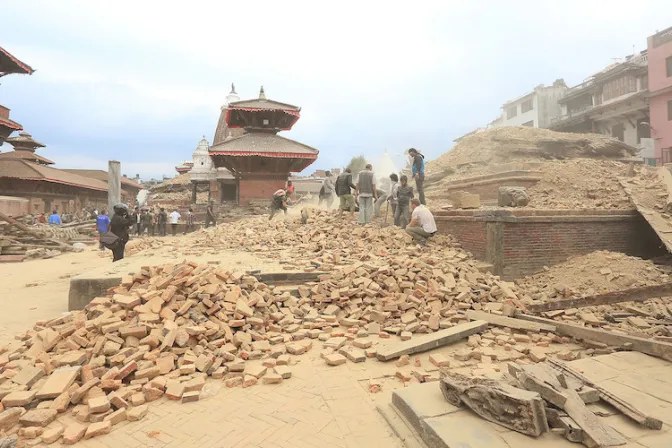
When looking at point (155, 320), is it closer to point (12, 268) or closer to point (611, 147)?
point (12, 268)

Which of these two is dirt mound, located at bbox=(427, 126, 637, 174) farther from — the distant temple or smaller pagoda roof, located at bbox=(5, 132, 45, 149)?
smaller pagoda roof, located at bbox=(5, 132, 45, 149)

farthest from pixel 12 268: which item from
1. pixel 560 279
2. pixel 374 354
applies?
pixel 560 279

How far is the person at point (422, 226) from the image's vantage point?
7941 mm

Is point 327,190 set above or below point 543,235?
above

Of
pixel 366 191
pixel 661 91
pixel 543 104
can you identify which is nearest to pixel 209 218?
pixel 366 191

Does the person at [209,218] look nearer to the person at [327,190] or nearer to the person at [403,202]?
the person at [327,190]

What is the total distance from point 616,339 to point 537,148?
750 inches

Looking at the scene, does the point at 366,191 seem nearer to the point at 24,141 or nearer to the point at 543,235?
the point at 543,235

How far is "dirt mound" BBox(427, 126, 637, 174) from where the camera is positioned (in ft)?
65.5

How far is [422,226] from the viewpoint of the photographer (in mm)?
7984

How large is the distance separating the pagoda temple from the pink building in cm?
2176

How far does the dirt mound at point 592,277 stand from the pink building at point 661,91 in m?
21.2

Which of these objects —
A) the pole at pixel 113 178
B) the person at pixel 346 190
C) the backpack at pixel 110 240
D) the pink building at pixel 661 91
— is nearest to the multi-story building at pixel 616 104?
the pink building at pixel 661 91

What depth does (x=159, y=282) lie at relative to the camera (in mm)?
4734
